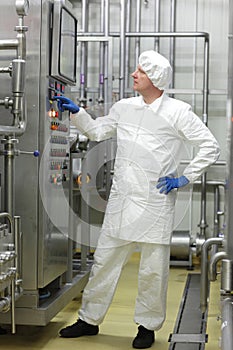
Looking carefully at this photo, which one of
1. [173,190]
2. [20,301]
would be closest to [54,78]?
[173,190]

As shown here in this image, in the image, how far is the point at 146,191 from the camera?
2.93 meters

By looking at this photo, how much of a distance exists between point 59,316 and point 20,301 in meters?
0.69

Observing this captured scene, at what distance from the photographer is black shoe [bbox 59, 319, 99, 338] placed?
3042 mm

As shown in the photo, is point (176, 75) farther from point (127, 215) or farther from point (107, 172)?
point (127, 215)

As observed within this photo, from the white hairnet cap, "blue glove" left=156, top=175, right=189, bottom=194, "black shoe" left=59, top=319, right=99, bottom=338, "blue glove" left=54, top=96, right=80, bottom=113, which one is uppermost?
the white hairnet cap

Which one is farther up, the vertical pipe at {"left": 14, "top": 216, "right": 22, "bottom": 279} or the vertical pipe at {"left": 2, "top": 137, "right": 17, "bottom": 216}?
the vertical pipe at {"left": 2, "top": 137, "right": 17, "bottom": 216}

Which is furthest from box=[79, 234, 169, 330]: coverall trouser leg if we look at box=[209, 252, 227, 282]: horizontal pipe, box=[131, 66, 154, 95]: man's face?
box=[209, 252, 227, 282]: horizontal pipe

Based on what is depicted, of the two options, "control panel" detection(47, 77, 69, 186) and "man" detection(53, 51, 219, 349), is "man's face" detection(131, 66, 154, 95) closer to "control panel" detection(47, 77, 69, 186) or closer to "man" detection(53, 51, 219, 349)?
"man" detection(53, 51, 219, 349)

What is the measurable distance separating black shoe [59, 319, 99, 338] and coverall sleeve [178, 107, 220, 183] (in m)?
0.88

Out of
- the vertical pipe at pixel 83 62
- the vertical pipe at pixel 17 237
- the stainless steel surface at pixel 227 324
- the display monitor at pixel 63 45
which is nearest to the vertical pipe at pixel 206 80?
the vertical pipe at pixel 83 62

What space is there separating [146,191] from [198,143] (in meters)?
0.35

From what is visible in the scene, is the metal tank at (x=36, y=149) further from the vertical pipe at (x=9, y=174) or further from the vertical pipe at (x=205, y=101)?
the vertical pipe at (x=205, y=101)

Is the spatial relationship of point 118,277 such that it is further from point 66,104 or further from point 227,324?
point 227,324

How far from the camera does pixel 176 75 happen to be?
214 inches
